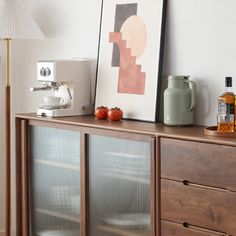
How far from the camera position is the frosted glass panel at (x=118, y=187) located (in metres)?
3.01

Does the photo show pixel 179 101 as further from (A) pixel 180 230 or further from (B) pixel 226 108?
(A) pixel 180 230

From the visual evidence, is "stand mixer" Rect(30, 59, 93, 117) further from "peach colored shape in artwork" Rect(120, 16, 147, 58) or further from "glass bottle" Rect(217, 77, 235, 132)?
"glass bottle" Rect(217, 77, 235, 132)

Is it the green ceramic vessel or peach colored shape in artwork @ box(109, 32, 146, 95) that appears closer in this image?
the green ceramic vessel

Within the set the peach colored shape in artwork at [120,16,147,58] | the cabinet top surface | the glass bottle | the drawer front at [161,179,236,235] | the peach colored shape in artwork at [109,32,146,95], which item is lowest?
the drawer front at [161,179,236,235]

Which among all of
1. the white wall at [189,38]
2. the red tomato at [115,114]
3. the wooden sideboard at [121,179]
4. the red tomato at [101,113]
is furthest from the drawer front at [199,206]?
the red tomato at [101,113]

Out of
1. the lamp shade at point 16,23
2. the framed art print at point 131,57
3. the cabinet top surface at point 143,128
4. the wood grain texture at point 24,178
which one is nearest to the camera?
the cabinet top surface at point 143,128

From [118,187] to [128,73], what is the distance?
624 mm

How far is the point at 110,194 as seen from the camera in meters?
3.23

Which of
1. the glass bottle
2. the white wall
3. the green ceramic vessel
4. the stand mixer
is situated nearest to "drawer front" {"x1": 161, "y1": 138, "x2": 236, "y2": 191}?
the glass bottle

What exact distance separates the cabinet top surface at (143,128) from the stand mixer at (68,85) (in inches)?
2.8

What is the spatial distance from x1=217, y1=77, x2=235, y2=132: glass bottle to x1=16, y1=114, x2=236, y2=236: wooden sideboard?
0.33 feet

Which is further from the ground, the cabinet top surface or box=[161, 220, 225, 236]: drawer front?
the cabinet top surface

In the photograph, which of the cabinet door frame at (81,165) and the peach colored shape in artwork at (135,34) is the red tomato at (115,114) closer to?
the cabinet door frame at (81,165)

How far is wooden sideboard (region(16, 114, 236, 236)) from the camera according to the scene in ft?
8.64
